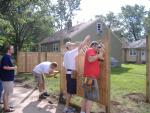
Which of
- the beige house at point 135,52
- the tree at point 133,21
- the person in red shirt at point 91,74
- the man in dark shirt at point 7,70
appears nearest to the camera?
the person in red shirt at point 91,74

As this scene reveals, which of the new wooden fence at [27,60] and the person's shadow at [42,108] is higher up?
the new wooden fence at [27,60]

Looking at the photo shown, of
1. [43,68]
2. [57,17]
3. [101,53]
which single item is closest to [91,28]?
[57,17]

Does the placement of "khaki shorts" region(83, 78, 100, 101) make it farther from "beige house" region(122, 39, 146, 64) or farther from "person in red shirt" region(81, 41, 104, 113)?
"beige house" region(122, 39, 146, 64)

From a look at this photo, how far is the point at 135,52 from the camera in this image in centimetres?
6262

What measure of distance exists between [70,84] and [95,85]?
1.57 m

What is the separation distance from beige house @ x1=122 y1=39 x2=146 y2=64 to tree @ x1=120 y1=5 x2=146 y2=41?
2840 cm

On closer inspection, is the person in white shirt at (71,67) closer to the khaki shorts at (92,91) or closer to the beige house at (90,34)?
the khaki shorts at (92,91)

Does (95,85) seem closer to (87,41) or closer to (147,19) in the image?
(87,41)

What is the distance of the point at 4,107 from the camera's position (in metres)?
10.0

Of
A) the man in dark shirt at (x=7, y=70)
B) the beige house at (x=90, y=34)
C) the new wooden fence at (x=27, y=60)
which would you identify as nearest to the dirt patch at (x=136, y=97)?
the man in dark shirt at (x=7, y=70)

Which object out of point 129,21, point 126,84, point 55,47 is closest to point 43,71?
point 126,84

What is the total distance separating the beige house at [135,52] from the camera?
59.9m

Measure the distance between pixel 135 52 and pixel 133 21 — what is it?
114 ft

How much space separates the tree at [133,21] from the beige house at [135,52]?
2840 centimetres
